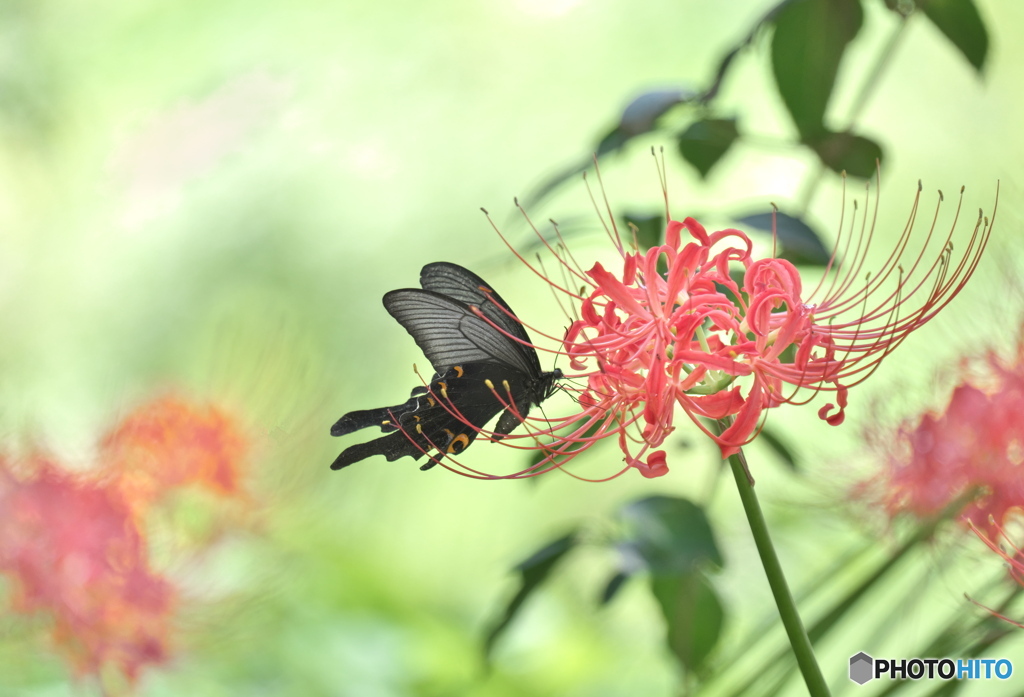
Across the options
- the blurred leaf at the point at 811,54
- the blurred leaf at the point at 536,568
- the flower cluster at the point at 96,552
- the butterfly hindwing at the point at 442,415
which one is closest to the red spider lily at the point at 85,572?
the flower cluster at the point at 96,552

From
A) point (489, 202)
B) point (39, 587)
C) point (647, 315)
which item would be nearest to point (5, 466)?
point (39, 587)

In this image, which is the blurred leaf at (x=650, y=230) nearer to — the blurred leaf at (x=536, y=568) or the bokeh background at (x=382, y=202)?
the blurred leaf at (x=536, y=568)

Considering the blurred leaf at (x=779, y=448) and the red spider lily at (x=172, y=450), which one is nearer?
the blurred leaf at (x=779, y=448)

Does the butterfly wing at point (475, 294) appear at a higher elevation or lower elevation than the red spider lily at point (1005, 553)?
higher

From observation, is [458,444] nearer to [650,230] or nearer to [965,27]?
[650,230]

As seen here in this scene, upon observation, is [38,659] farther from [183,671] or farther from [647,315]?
[647,315]

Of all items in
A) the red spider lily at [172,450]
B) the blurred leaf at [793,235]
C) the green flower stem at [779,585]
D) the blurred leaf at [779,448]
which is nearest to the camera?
the green flower stem at [779,585]
